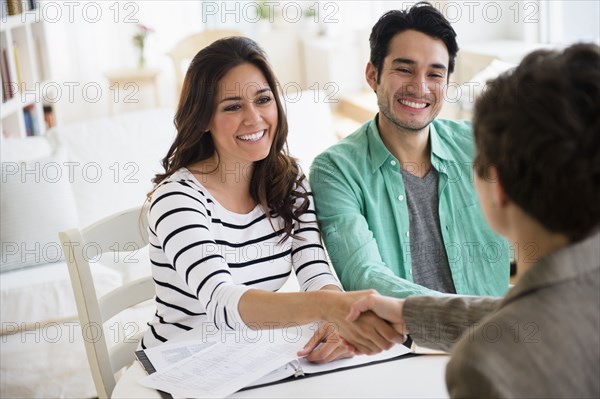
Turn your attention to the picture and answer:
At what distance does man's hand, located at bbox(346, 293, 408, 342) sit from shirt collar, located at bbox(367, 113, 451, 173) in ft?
1.98

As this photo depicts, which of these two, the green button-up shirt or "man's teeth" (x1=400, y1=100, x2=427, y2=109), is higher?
"man's teeth" (x1=400, y1=100, x2=427, y2=109)

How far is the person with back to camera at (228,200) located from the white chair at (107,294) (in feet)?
0.32

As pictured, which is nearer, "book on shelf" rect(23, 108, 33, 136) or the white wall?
"book on shelf" rect(23, 108, 33, 136)

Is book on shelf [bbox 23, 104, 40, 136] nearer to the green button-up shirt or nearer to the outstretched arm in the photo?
the green button-up shirt

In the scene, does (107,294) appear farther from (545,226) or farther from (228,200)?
(545,226)

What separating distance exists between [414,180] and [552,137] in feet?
3.87

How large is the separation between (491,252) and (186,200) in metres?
0.78

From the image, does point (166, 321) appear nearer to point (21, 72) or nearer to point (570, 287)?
point (570, 287)

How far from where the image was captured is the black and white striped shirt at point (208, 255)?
1601mm

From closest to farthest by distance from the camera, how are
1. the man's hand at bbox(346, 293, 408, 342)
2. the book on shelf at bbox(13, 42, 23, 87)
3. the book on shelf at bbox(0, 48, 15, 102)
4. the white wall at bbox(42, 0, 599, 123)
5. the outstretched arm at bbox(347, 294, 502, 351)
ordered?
the outstretched arm at bbox(347, 294, 502, 351) < the man's hand at bbox(346, 293, 408, 342) < the book on shelf at bbox(0, 48, 15, 102) < the book on shelf at bbox(13, 42, 23, 87) < the white wall at bbox(42, 0, 599, 123)

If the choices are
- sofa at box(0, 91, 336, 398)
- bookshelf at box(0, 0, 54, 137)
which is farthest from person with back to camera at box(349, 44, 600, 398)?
bookshelf at box(0, 0, 54, 137)

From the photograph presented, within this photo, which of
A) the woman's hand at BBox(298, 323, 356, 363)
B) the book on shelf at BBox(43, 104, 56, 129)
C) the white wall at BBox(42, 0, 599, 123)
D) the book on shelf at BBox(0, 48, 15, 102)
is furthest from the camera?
the white wall at BBox(42, 0, 599, 123)

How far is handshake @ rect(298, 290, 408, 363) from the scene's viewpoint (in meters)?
1.29

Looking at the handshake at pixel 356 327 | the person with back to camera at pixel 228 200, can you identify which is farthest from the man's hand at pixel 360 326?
the person with back to camera at pixel 228 200
